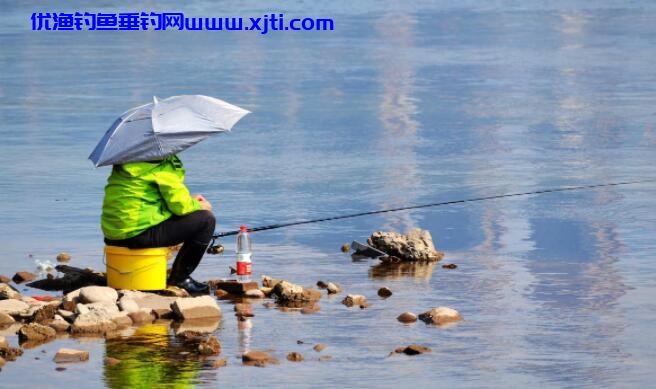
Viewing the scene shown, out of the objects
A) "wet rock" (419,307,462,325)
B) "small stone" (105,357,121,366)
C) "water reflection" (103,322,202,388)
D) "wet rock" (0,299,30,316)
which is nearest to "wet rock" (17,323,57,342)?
"water reflection" (103,322,202,388)

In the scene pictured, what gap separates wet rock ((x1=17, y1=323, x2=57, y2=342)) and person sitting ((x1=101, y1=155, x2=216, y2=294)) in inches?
49.9

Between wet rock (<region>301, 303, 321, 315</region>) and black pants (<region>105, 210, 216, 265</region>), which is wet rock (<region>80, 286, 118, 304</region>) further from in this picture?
wet rock (<region>301, 303, 321, 315</region>)

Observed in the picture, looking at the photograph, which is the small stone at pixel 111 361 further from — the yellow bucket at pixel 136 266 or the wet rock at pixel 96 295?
the yellow bucket at pixel 136 266

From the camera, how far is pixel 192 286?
38.7 feet

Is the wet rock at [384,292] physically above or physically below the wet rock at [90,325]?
above

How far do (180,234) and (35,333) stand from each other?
158 cm

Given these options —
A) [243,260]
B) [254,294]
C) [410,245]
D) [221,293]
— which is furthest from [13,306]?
[410,245]

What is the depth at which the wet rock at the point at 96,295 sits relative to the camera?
1105 cm

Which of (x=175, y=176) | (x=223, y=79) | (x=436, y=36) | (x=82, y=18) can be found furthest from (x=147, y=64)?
(x=175, y=176)

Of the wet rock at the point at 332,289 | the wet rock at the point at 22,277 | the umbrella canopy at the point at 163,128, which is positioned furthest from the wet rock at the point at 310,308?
the wet rock at the point at 22,277

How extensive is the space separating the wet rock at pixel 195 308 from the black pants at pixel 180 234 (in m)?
0.73

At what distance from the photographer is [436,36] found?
31.1 meters

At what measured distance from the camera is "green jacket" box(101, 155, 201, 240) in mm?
11562

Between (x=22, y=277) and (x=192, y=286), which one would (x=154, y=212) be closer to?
(x=192, y=286)
